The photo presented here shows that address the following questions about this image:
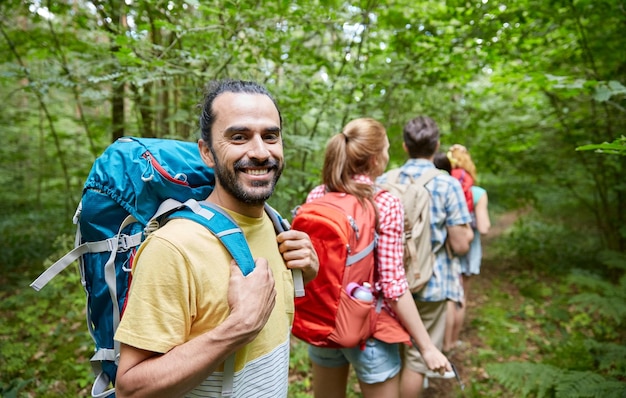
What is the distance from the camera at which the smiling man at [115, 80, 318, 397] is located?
3.67 ft

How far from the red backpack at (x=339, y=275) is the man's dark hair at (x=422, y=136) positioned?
1128 mm

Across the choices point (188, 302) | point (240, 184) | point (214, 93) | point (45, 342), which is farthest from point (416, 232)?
point (45, 342)

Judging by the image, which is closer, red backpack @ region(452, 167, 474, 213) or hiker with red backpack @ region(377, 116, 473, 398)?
hiker with red backpack @ region(377, 116, 473, 398)

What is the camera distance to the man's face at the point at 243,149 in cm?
143

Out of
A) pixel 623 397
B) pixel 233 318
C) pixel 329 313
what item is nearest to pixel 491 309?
pixel 623 397

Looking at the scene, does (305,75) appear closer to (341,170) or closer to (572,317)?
(341,170)

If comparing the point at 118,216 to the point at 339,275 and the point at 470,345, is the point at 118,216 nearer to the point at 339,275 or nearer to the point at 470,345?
the point at 339,275

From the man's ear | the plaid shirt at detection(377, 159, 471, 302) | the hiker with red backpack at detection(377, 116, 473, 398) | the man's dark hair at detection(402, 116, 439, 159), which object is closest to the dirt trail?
the hiker with red backpack at detection(377, 116, 473, 398)

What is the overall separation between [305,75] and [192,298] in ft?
11.5

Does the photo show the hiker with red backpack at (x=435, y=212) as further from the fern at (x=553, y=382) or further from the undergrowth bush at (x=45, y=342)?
the undergrowth bush at (x=45, y=342)

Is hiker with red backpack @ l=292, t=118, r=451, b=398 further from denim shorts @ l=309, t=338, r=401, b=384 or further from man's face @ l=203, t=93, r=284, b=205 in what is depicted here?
man's face @ l=203, t=93, r=284, b=205

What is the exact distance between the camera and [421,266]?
2.89 meters

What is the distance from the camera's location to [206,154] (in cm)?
151

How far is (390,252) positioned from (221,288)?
→ 1268 mm
